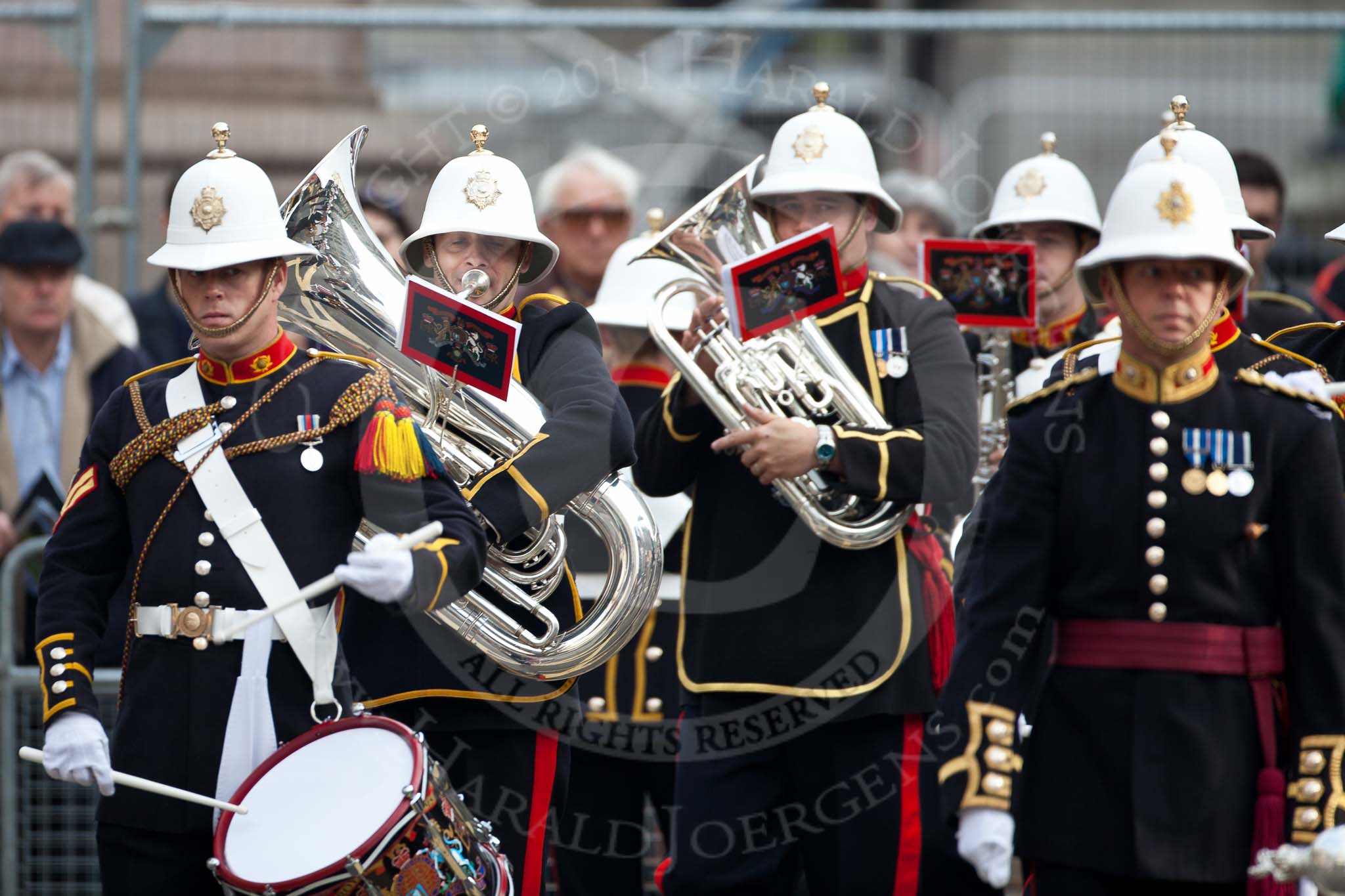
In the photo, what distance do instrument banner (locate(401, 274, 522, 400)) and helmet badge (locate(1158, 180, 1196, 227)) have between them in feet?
5.05

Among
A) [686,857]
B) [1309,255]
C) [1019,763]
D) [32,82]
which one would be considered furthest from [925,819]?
[32,82]

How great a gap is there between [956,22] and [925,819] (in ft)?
13.1

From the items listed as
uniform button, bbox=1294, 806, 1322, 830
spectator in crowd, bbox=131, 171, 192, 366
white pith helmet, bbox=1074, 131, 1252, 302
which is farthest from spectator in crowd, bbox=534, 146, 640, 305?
uniform button, bbox=1294, 806, 1322, 830

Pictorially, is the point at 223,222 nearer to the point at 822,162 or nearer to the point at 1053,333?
the point at 822,162

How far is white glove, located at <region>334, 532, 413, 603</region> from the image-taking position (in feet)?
13.4

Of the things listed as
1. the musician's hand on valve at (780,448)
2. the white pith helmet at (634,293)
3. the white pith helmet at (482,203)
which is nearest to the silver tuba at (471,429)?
the white pith helmet at (482,203)

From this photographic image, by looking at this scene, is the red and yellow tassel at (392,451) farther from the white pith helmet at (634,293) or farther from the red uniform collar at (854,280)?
the white pith helmet at (634,293)

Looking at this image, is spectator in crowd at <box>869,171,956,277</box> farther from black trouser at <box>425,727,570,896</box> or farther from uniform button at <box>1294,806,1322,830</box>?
uniform button at <box>1294,806,1322,830</box>

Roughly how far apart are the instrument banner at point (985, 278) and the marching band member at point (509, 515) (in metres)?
1.37

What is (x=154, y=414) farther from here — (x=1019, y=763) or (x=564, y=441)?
(x=1019, y=763)

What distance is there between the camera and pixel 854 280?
17.9 feet

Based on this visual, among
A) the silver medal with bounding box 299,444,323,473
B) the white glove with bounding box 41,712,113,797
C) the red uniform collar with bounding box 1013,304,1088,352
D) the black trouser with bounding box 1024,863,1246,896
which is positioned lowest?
the black trouser with bounding box 1024,863,1246,896

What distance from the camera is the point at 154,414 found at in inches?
179

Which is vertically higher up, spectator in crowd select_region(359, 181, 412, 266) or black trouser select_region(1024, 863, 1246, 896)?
spectator in crowd select_region(359, 181, 412, 266)
